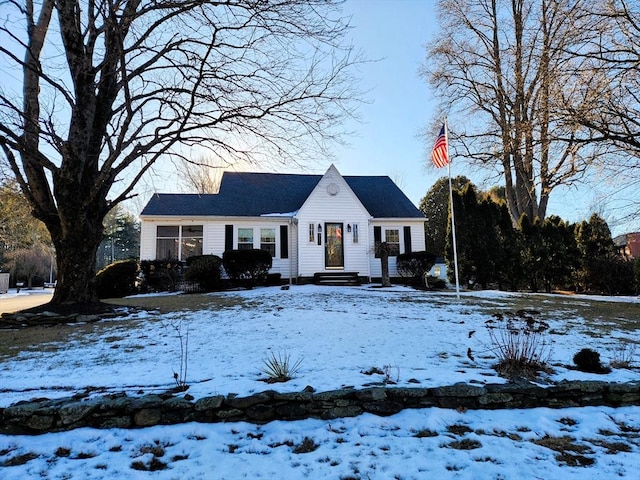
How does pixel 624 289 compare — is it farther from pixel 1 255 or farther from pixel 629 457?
pixel 1 255

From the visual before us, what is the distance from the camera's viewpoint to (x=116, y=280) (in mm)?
12828

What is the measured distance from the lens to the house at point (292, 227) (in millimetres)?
15055

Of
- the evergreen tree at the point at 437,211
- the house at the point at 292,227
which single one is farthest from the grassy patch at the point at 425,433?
the evergreen tree at the point at 437,211

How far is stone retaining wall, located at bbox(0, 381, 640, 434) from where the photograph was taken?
2.88m

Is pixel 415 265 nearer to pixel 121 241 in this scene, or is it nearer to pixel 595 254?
pixel 595 254

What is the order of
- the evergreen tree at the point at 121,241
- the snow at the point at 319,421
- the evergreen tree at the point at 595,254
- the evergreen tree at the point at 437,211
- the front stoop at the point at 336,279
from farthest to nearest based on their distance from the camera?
the evergreen tree at the point at 121,241 → the evergreen tree at the point at 437,211 → the front stoop at the point at 336,279 → the evergreen tree at the point at 595,254 → the snow at the point at 319,421

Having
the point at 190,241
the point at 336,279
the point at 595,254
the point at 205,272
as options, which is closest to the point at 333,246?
the point at 336,279

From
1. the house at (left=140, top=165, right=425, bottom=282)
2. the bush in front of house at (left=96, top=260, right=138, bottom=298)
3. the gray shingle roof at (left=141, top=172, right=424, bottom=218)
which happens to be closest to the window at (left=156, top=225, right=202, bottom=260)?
the house at (left=140, top=165, right=425, bottom=282)

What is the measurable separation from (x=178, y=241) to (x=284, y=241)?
183 inches

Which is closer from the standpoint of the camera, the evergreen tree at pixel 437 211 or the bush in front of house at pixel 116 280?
the bush in front of house at pixel 116 280

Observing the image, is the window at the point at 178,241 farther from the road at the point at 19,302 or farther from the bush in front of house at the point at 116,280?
the road at the point at 19,302

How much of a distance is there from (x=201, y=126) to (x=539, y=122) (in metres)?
8.22

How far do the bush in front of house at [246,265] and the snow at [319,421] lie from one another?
7.46m

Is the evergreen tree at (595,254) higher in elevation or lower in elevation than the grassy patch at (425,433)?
higher
